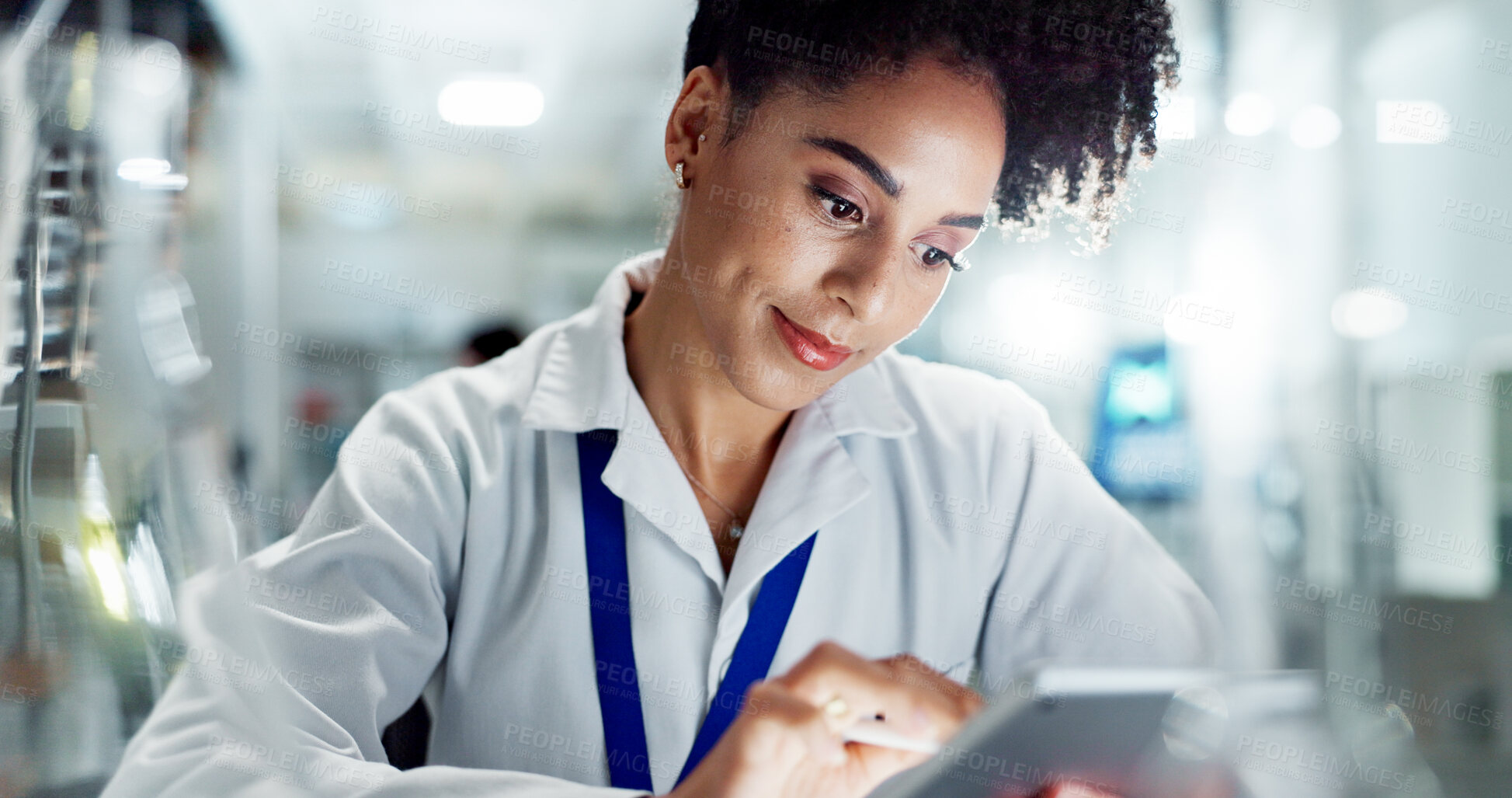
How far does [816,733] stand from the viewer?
52 cm

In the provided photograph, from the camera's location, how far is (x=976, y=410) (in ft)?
2.36

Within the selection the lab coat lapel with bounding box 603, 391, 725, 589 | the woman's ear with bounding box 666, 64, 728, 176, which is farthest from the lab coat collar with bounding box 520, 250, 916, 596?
the woman's ear with bounding box 666, 64, 728, 176

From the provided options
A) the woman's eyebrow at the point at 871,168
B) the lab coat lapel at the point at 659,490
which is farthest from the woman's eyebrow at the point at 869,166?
the lab coat lapel at the point at 659,490

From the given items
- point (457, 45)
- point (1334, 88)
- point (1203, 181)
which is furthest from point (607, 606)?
point (1334, 88)

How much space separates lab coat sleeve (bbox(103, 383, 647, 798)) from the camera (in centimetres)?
53

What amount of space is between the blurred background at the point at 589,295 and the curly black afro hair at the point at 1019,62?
1.1 inches

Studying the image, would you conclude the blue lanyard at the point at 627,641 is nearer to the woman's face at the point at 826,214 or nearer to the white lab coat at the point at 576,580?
the white lab coat at the point at 576,580

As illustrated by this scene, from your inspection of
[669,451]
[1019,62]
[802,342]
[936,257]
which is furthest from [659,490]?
[1019,62]

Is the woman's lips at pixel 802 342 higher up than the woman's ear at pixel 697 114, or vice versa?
the woman's ear at pixel 697 114

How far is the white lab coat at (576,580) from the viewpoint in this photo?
0.56 metres

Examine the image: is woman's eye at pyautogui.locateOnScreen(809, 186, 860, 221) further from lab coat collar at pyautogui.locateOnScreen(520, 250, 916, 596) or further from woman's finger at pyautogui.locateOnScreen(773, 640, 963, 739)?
woman's finger at pyautogui.locateOnScreen(773, 640, 963, 739)

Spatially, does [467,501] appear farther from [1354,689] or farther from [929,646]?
[1354,689]

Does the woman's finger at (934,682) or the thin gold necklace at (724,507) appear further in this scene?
the thin gold necklace at (724,507)

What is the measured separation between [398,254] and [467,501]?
20cm
